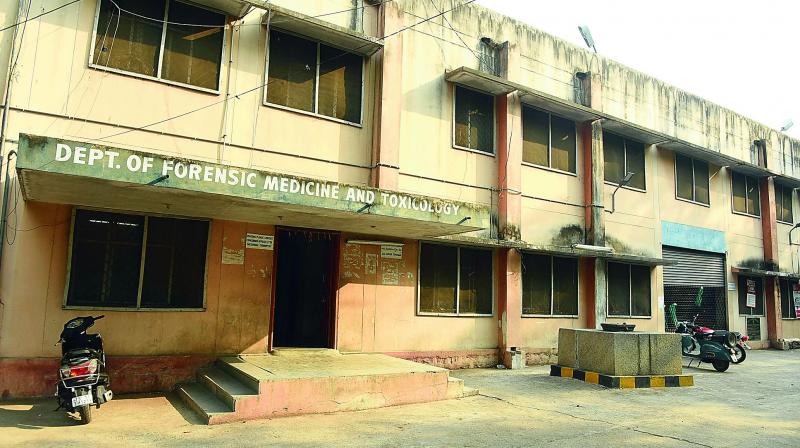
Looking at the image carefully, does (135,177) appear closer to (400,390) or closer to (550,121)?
(400,390)

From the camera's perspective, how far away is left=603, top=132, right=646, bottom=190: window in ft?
48.3

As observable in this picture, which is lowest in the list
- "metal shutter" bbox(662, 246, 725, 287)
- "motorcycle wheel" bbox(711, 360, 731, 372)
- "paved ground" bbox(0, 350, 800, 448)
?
"paved ground" bbox(0, 350, 800, 448)

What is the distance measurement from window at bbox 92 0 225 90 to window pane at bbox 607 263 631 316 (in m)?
10.7

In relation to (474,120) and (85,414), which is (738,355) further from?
(85,414)

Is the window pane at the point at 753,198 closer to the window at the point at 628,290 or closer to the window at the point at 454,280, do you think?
the window at the point at 628,290

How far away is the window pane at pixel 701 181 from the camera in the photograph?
1700 cm

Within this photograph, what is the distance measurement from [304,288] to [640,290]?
31.4ft

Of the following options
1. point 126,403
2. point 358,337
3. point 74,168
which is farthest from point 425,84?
point 126,403

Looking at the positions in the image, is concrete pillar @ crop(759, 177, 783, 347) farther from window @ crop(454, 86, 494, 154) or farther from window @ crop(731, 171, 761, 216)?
window @ crop(454, 86, 494, 154)

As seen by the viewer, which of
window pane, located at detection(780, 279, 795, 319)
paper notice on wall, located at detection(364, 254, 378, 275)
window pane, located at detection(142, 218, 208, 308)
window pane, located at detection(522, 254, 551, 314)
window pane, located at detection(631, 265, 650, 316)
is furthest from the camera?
window pane, located at detection(780, 279, 795, 319)

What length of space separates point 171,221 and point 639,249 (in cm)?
1205

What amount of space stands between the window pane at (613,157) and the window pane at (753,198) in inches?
281

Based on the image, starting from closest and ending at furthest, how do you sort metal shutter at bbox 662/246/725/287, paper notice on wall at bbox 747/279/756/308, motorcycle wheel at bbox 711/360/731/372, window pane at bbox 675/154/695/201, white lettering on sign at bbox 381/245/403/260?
white lettering on sign at bbox 381/245/403/260 → motorcycle wheel at bbox 711/360/731/372 → metal shutter at bbox 662/246/725/287 → window pane at bbox 675/154/695/201 → paper notice on wall at bbox 747/279/756/308

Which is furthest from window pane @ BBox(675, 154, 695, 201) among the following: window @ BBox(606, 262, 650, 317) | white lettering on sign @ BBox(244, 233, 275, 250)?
white lettering on sign @ BBox(244, 233, 275, 250)
